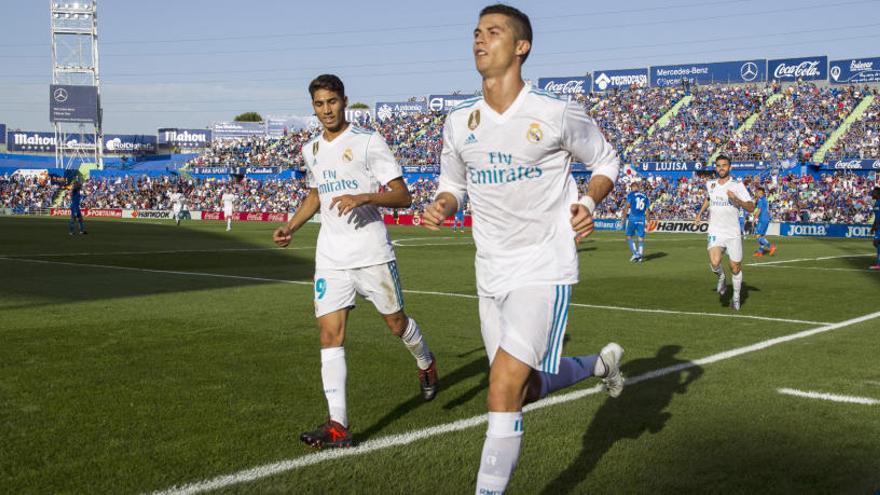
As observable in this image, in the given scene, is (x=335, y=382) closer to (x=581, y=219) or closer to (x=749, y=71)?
(x=581, y=219)

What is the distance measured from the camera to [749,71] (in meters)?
62.2

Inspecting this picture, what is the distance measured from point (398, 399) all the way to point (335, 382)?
1281 mm

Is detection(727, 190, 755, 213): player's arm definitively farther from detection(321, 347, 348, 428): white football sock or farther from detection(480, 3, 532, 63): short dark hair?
detection(480, 3, 532, 63): short dark hair

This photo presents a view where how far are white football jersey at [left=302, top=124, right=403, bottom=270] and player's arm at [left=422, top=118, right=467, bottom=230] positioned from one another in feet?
5.45

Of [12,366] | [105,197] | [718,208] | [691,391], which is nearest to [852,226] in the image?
[718,208]

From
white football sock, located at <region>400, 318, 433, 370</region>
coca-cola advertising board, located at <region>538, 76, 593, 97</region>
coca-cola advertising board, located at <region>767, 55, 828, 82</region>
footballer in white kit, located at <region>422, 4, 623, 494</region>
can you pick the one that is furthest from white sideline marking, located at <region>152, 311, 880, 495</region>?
coca-cola advertising board, located at <region>538, 76, 593, 97</region>

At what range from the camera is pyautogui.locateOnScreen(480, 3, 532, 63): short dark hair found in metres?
4.18

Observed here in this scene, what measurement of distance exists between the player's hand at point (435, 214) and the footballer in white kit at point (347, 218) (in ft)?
4.96

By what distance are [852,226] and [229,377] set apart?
40.2 m

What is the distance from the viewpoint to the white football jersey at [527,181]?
163 inches

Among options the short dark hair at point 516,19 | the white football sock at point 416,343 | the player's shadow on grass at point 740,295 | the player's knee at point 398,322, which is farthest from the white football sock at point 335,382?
the player's shadow on grass at point 740,295

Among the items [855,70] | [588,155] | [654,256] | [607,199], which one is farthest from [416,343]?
[855,70]

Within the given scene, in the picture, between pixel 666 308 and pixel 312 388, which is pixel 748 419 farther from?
pixel 666 308

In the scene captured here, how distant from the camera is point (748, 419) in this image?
20.3ft
